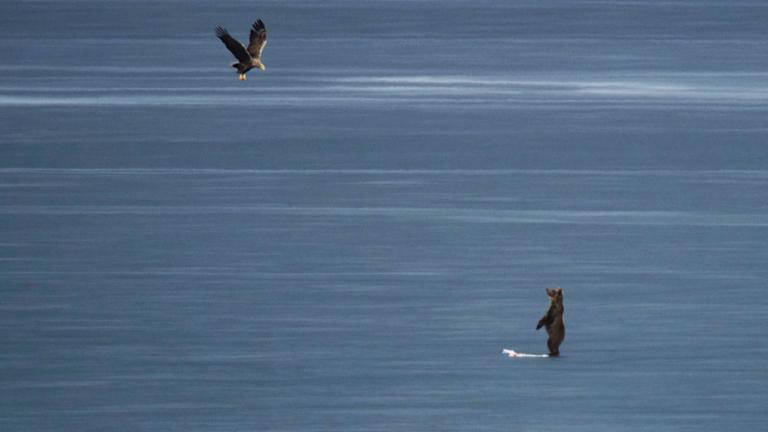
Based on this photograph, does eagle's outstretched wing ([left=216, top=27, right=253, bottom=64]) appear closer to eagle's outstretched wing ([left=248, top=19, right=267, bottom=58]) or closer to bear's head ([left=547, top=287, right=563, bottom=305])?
eagle's outstretched wing ([left=248, top=19, right=267, bottom=58])

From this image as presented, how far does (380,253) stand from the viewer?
21.4 m

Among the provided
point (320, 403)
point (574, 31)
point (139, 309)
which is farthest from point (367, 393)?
point (574, 31)

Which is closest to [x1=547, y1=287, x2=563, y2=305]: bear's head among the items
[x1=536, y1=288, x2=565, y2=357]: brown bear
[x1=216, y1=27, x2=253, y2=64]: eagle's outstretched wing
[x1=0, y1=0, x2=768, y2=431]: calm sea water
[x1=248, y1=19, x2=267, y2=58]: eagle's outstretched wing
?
[x1=536, y1=288, x2=565, y2=357]: brown bear

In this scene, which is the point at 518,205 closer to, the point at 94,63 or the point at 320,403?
the point at 320,403

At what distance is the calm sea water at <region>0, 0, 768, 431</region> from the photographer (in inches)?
594

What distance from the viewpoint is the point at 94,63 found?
174ft

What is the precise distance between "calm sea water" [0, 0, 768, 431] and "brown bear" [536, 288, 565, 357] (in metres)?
0.19

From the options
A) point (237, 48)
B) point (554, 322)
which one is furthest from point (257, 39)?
point (554, 322)

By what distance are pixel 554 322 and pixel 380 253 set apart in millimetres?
5781

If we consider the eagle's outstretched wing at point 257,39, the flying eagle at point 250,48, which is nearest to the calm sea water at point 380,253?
the flying eagle at point 250,48

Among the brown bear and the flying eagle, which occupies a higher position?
the flying eagle

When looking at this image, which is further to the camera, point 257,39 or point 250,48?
point 250,48

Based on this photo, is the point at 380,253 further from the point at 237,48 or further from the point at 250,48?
the point at 250,48

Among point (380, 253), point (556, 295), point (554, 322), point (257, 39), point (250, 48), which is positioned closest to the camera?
point (556, 295)
